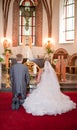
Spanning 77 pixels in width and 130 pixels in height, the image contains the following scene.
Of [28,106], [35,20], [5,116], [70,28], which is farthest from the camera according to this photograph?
[35,20]

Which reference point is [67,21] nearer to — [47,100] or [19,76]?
[19,76]

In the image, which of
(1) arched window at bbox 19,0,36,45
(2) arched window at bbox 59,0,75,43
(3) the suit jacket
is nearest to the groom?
(3) the suit jacket

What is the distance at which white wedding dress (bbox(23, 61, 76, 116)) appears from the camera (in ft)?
20.7

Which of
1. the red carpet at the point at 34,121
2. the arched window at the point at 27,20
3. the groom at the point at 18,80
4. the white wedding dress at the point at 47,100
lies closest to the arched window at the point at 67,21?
the arched window at the point at 27,20

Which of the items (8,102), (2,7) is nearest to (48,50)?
(2,7)

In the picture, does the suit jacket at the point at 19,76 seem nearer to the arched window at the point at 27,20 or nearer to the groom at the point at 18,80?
the groom at the point at 18,80

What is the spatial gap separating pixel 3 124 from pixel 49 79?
1.89 m

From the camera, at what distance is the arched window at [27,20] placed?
1864 cm

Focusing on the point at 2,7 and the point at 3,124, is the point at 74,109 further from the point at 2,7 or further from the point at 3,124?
the point at 2,7

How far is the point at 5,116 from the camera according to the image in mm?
6070

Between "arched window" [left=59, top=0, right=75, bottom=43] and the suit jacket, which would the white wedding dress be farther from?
"arched window" [left=59, top=0, right=75, bottom=43]

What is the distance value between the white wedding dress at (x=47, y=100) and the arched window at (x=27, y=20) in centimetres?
1187

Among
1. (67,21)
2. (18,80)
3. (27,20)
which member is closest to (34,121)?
(18,80)

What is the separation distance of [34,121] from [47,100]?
0.90m
